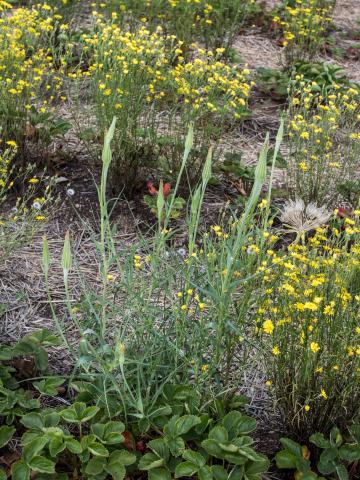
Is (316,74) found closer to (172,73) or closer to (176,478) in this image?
(172,73)

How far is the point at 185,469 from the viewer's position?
2338 mm

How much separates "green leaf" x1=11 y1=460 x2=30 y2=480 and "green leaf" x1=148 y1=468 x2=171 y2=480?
403mm

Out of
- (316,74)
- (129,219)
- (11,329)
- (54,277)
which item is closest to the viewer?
(11,329)

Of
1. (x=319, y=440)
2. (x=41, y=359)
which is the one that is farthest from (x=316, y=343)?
(x=41, y=359)

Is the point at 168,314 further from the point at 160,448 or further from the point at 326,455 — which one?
the point at 326,455

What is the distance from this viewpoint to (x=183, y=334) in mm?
2592

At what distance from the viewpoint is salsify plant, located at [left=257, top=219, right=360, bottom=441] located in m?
2.52

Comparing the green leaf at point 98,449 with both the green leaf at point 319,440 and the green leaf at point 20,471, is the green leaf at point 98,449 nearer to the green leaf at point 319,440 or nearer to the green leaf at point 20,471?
the green leaf at point 20,471

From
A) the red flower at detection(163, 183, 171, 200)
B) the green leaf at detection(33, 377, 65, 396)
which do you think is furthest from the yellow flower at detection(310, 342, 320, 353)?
the red flower at detection(163, 183, 171, 200)

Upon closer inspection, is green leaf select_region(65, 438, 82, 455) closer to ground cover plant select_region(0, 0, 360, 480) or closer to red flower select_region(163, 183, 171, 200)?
ground cover plant select_region(0, 0, 360, 480)

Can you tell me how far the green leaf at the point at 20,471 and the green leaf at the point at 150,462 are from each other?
14.7 inches

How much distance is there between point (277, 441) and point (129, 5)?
4.12m

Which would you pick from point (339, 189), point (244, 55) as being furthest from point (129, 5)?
point (339, 189)

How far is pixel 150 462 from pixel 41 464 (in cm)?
36
